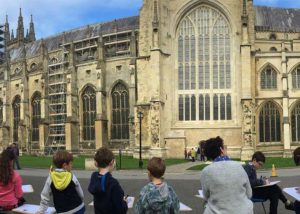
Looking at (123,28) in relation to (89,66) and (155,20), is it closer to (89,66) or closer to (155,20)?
(89,66)

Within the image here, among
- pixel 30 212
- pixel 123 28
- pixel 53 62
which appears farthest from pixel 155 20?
pixel 30 212

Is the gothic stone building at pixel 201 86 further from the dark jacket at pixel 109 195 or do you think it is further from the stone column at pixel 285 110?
the dark jacket at pixel 109 195

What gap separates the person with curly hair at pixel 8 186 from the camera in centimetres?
655

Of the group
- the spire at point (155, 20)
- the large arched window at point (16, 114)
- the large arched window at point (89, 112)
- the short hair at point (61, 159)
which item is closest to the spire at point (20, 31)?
the large arched window at point (16, 114)

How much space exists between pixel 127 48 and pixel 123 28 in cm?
535

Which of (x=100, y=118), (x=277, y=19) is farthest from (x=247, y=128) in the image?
(x=277, y=19)

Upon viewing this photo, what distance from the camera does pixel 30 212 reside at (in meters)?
6.23

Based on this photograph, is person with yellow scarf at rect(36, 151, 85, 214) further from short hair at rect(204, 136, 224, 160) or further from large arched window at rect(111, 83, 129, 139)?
large arched window at rect(111, 83, 129, 139)

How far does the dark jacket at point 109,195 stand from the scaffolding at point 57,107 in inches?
1723

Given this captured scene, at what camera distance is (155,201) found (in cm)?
492

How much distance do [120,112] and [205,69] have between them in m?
10.4

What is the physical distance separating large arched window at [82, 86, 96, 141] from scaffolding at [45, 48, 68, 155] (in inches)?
131

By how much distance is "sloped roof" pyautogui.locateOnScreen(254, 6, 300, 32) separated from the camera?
50281 millimetres

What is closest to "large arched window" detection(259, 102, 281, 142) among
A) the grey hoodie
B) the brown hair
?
the brown hair
